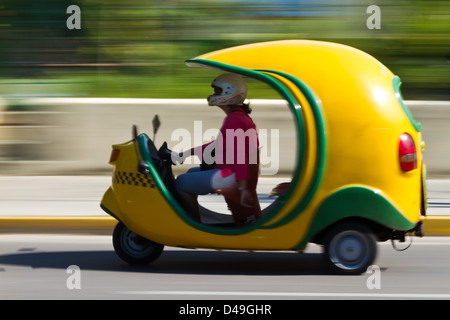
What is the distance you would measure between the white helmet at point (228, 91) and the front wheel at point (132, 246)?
1.13 metres

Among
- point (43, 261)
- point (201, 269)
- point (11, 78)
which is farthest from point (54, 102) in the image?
point (201, 269)

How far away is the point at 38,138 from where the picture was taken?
9.91 meters

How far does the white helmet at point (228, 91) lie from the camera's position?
17.4 ft

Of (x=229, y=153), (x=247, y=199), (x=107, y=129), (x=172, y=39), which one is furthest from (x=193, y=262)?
(x=172, y=39)

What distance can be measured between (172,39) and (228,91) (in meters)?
6.04

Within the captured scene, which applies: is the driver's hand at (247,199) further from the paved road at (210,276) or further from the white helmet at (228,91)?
the white helmet at (228,91)

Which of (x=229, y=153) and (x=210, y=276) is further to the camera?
(x=210, y=276)

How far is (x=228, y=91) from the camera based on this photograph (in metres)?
5.32

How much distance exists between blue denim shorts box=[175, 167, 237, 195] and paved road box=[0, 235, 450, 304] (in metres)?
0.60

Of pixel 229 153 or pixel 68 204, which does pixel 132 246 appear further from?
pixel 68 204

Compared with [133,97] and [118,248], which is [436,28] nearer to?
[133,97]

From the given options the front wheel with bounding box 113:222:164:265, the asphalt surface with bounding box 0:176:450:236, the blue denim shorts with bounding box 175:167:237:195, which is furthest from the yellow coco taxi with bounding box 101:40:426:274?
the asphalt surface with bounding box 0:176:450:236

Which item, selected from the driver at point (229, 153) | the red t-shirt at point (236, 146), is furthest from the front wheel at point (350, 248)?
the red t-shirt at point (236, 146)

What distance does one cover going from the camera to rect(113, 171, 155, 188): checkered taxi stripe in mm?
5363
